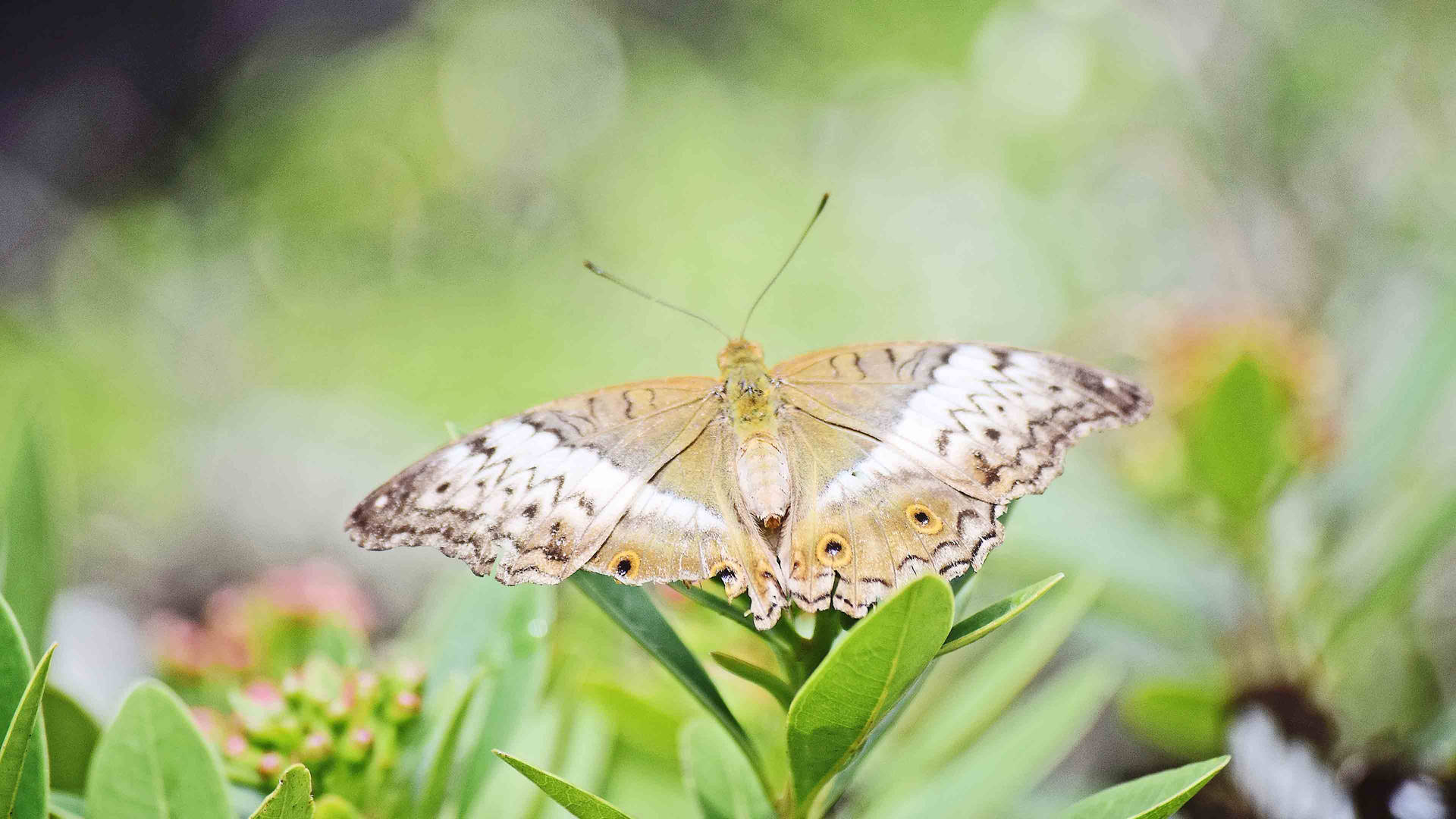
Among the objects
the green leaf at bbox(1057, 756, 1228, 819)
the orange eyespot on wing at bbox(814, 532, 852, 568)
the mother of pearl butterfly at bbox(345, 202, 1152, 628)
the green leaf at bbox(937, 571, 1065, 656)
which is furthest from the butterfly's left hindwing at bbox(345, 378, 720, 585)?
the green leaf at bbox(1057, 756, 1228, 819)

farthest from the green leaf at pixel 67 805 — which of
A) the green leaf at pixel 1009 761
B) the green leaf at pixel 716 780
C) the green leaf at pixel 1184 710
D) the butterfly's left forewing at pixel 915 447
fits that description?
the green leaf at pixel 1184 710

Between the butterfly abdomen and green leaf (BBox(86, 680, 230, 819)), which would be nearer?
green leaf (BBox(86, 680, 230, 819))

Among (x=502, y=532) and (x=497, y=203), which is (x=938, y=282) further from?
(x=502, y=532)

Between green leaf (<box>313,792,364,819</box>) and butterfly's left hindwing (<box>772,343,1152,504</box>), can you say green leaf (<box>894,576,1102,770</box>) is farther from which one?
green leaf (<box>313,792,364,819</box>)

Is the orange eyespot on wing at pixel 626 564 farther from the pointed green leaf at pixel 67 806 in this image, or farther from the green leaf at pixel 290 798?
the pointed green leaf at pixel 67 806

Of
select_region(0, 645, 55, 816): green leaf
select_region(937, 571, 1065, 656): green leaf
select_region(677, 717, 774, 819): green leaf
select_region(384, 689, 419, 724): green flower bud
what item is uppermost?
select_region(937, 571, 1065, 656): green leaf

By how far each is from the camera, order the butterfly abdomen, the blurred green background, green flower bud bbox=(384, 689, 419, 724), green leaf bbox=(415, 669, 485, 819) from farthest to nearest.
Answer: the blurred green background, the butterfly abdomen, green flower bud bbox=(384, 689, 419, 724), green leaf bbox=(415, 669, 485, 819)

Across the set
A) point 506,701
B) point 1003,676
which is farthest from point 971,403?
point 506,701
